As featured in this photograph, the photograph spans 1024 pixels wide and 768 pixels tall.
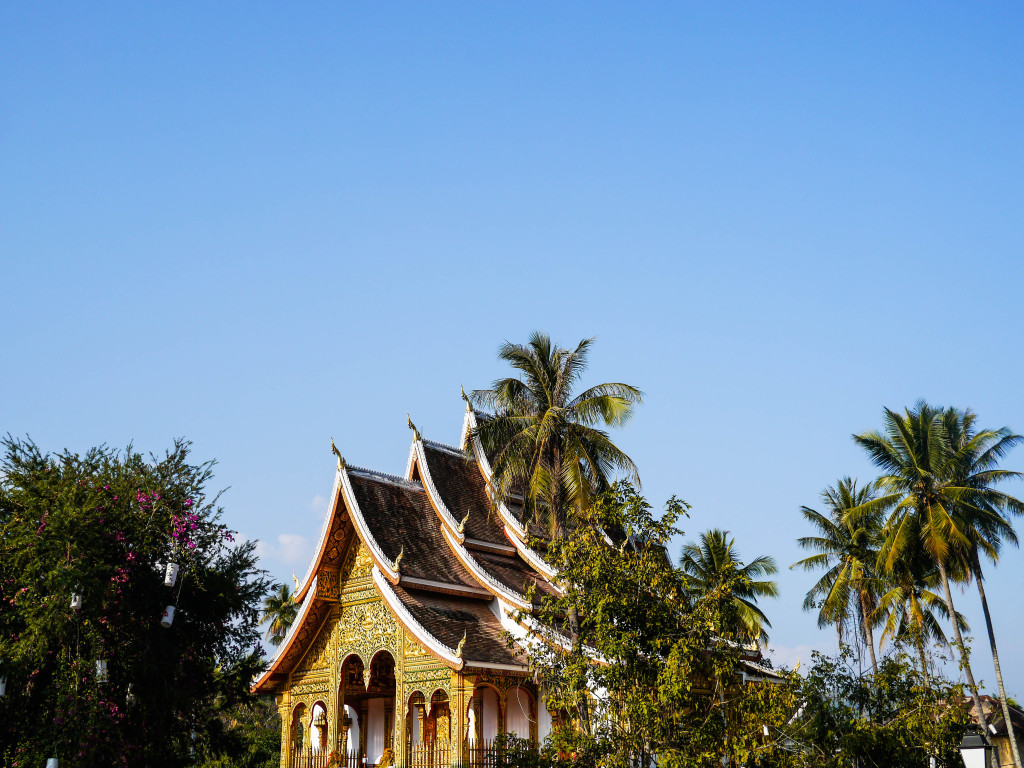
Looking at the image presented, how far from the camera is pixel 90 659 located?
15.5 m

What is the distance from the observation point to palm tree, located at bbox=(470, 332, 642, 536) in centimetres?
2144

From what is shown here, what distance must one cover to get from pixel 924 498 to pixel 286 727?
800 inches

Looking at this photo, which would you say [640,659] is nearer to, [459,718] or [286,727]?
[459,718]

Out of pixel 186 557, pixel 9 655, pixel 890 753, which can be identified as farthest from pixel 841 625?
pixel 9 655

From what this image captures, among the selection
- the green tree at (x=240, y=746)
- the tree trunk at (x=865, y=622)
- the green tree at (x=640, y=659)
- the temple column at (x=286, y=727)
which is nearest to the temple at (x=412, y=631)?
the temple column at (x=286, y=727)

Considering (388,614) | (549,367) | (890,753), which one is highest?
(549,367)

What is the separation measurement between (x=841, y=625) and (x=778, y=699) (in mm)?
24728

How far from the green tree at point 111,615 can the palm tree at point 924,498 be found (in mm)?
20958

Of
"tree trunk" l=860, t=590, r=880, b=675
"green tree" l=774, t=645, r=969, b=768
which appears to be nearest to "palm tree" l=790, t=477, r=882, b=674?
"tree trunk" l=860, t=590, r=880, b=675

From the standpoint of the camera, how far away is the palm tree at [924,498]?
30.2m

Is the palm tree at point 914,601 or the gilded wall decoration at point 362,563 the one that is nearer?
the gilded wall decoration at point 362,563

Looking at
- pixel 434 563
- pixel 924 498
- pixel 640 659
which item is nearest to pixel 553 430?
pixel 434 563

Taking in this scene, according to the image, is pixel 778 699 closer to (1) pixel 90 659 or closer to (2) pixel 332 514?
(1) pixel 90 659

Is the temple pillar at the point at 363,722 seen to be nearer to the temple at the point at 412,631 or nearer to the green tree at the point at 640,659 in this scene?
the temple at the point at 412,631
